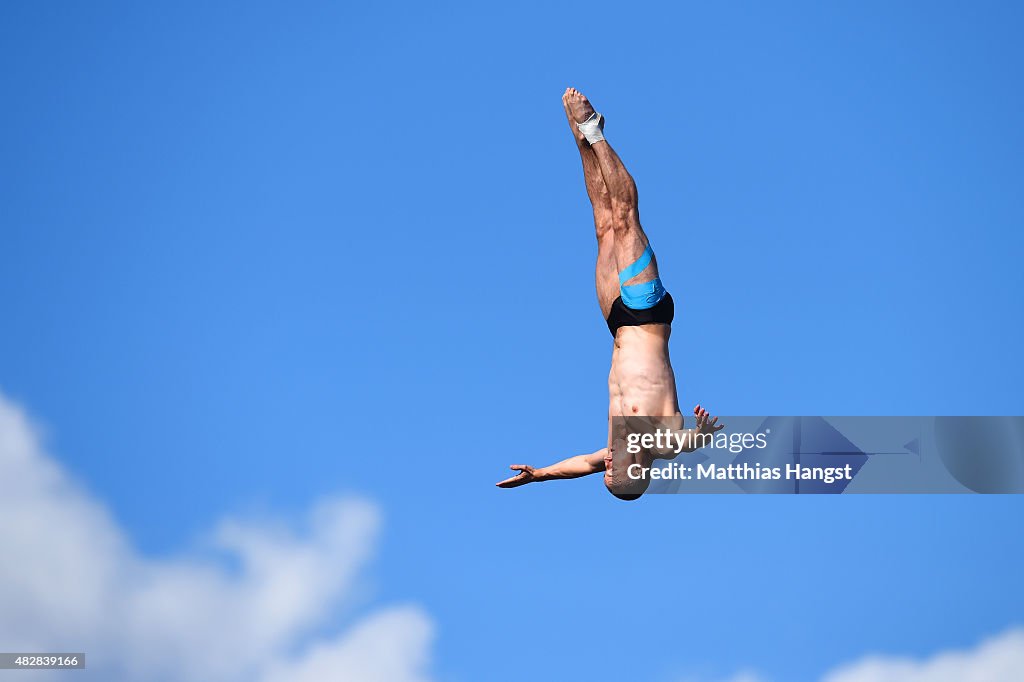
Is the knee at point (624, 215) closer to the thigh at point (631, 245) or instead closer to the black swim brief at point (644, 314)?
the thigh at point (631, 245)

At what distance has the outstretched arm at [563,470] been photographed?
29609 millimetres

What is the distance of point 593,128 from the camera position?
29.3m

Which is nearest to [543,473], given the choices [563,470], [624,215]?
[563,470]

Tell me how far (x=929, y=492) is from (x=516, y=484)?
226 inches

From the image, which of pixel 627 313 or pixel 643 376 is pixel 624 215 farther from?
pixel 643 376

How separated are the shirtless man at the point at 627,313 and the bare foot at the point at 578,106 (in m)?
0.01

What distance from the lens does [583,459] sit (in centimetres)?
2970

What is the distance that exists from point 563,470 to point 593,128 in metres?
4.74

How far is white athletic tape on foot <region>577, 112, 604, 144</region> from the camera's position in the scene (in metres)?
29.2

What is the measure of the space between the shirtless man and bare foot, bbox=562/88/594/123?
14 mm

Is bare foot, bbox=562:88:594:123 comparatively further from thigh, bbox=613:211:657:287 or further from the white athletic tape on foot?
thigh, bbox=613:211:657:287

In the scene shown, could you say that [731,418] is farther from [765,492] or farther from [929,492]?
[929,492]

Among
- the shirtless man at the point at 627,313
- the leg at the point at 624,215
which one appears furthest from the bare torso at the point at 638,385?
the leg at the point at 624,215

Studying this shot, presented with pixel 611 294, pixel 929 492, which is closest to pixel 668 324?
pixel 611 294
